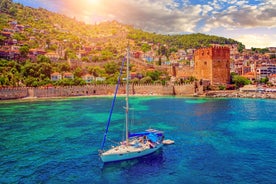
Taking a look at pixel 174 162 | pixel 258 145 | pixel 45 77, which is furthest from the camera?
pixel 45 77

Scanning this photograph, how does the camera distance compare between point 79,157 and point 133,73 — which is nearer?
point 79,157

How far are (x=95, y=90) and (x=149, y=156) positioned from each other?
154ft

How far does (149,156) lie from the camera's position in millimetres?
17359

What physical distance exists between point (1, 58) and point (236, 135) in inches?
2399

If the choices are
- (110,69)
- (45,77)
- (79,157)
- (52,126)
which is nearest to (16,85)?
(45,77)

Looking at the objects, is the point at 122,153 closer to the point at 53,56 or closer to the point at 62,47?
the point at 53,56

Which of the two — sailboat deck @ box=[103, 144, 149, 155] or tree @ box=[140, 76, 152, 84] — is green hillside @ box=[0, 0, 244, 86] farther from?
sailboat deck @ box=[103, 144, 149, 155]

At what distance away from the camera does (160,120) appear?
98.0ft

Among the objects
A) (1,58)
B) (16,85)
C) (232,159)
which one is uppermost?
(1,58)

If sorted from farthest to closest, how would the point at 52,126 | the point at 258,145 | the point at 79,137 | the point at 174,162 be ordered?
the point at 52,126 < the point at 79,137 < the point at 258,145 < the point at 174,162

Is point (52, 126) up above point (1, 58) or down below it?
below

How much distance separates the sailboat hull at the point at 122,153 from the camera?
15.7 meters

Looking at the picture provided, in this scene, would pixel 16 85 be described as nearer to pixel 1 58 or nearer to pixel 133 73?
pixel 1 58

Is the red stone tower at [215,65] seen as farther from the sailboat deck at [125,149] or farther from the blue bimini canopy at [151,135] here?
the sailboat deck at [125,149]
